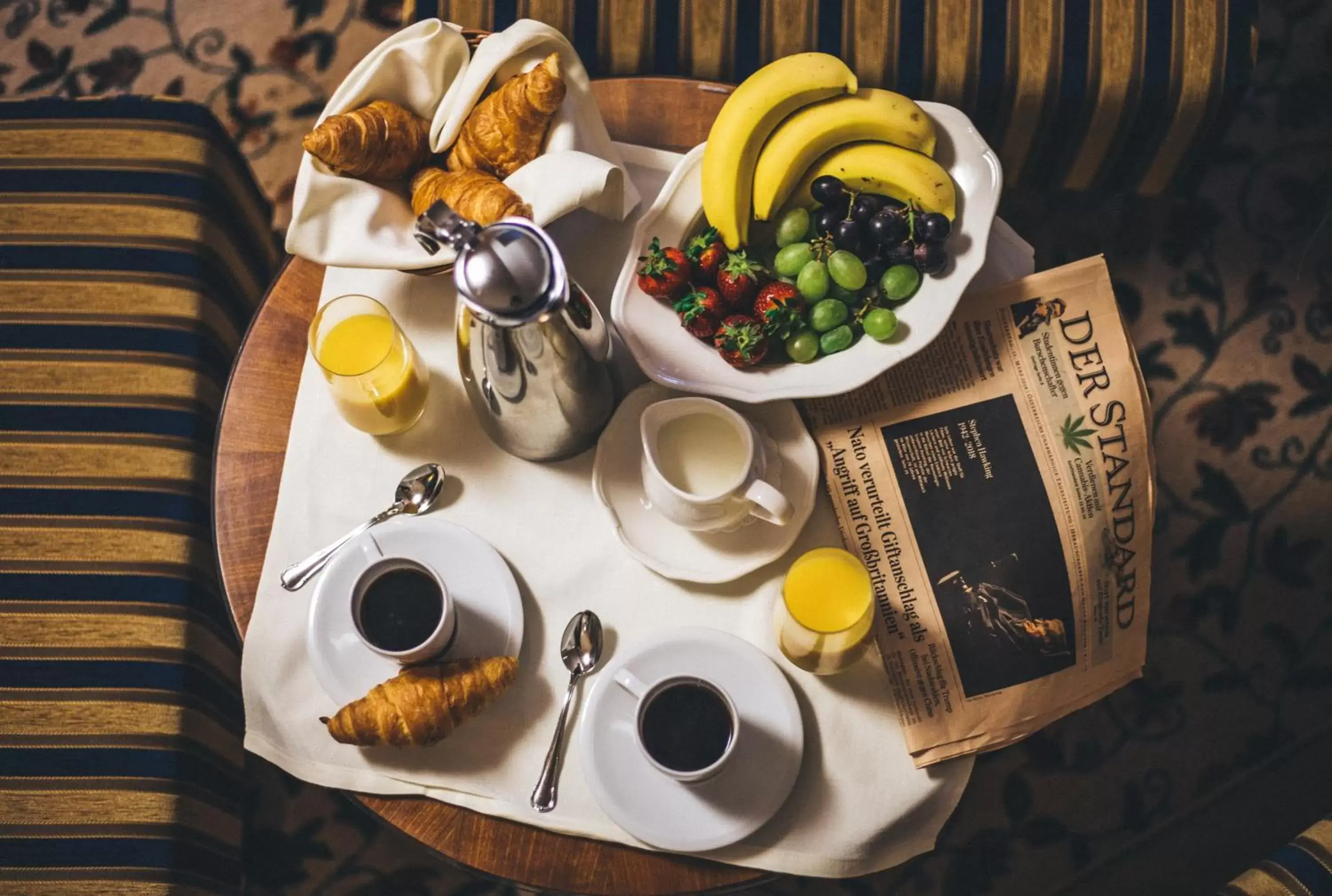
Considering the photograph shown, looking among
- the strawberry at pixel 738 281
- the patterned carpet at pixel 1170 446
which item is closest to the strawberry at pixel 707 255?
the strawberry at pixel 738 281

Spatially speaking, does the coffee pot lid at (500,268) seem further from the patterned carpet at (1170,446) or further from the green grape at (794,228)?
the patterned carpet at (1170,446)

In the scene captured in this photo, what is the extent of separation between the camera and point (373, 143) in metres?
0.81

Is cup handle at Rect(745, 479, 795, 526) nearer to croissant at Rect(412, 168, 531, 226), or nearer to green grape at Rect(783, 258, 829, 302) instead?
green grape at Rect(783, 258, 829, 302)

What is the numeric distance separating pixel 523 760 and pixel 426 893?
26.7 inches

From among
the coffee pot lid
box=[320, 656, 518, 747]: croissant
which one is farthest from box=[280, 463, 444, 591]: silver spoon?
the coffee pot lid

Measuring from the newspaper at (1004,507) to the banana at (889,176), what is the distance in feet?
0.34

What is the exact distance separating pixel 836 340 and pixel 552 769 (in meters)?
0.42

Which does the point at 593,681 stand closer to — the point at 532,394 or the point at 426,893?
the point at 532,394

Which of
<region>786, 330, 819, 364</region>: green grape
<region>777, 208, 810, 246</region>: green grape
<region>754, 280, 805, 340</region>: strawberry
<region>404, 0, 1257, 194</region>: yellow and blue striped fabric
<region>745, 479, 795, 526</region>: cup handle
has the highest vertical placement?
<region>404, 0, 1257, 194</region>: yellow and blue striped fabric

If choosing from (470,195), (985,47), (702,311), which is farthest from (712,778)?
(985,47)

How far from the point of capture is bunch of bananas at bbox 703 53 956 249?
2.71 feet

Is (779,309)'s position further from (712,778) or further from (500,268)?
(712,778)

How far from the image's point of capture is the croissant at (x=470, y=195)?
2.53ft

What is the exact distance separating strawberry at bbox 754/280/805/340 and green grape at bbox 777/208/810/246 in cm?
6
